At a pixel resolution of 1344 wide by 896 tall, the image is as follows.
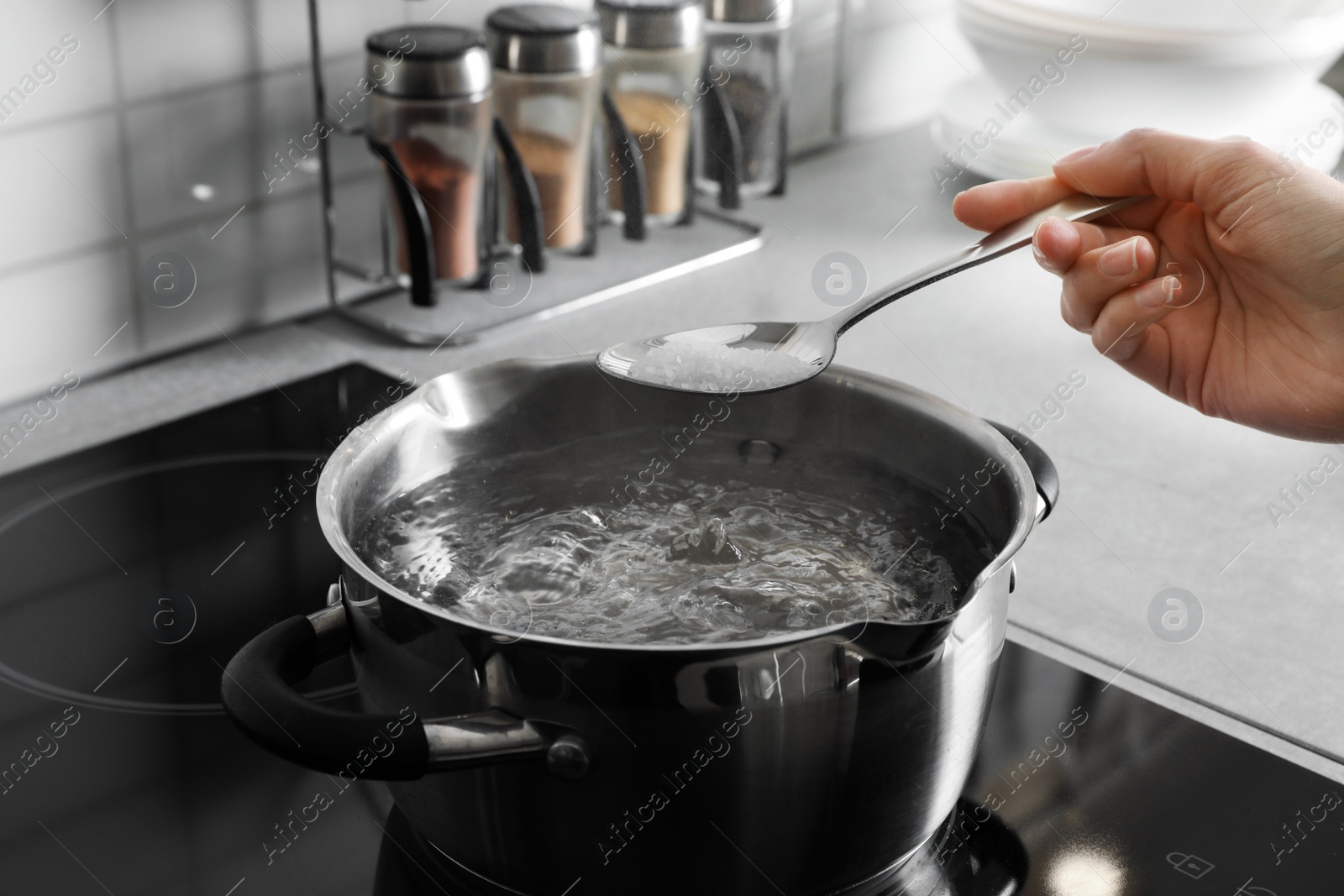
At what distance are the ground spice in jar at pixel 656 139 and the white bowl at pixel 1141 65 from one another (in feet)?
0.95

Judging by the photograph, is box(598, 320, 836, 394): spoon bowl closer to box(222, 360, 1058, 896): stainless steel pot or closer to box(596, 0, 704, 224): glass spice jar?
box(222, 360, 1058, 896): stainless steel pot

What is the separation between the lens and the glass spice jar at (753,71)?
120cm

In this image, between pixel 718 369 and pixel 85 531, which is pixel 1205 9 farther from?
pixel 85 531

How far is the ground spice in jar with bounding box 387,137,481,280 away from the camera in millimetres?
953

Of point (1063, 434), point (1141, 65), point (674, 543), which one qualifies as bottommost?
point (1063, 434)

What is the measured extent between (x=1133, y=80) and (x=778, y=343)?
2.21ft

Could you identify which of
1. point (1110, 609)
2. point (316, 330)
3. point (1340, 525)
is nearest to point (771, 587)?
point (1110, 609)

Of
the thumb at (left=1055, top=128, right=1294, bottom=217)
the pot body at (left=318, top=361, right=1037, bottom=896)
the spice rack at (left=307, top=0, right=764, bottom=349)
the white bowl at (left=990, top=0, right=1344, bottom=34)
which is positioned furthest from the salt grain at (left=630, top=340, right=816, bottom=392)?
the white bowl at (left=990, top=0, right=1344, bottom=34)

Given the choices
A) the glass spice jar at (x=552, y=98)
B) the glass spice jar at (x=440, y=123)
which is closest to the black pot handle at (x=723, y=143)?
the glass spice jar at (x=552, y=98)

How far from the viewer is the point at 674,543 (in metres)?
0.56

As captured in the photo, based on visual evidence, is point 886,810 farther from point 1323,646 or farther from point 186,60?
point 186,60

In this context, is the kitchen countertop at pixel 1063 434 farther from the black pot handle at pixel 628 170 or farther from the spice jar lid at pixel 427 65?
the spice jar lid at pixel 427 65

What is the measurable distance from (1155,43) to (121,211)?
83cm

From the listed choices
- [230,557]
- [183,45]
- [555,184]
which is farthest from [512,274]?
[230,557]
